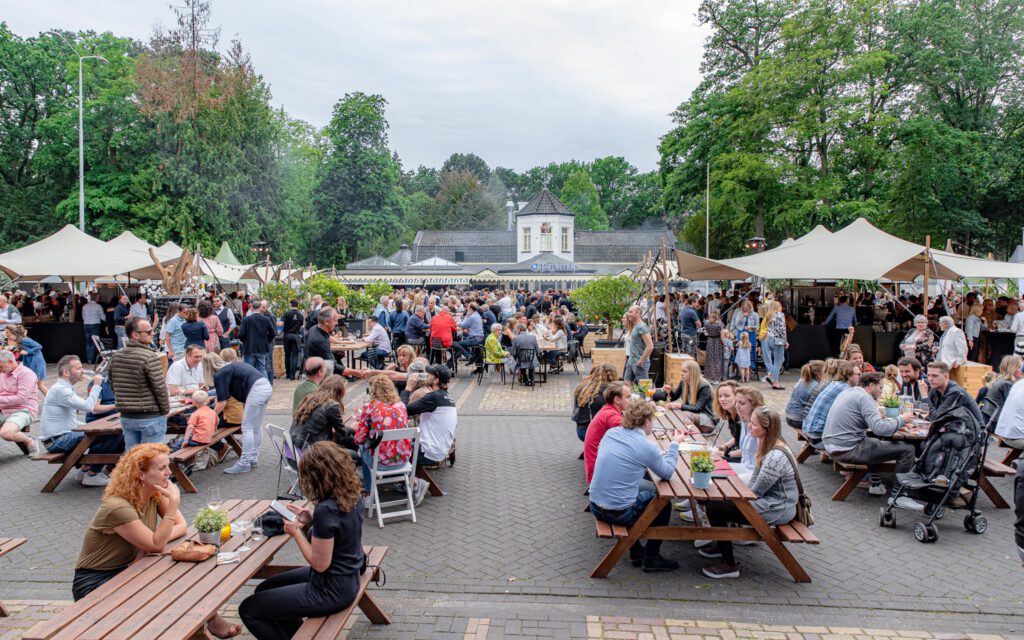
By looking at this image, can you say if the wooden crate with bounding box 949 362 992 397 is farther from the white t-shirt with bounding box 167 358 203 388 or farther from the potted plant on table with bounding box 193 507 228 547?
the white t-shirt with bounding box 167 358 203 388

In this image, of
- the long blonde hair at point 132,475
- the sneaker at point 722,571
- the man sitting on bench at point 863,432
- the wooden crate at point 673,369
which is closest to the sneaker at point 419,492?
the sneaker at point 722,571

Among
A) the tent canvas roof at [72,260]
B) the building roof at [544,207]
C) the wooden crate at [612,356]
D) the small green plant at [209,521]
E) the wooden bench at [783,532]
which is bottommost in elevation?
the wooden crate at [612,356]

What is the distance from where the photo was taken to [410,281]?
3609cm

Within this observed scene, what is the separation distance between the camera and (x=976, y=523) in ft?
17.5

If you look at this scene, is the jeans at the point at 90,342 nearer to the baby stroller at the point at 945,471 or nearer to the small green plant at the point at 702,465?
the small green plant at the point at 702,465

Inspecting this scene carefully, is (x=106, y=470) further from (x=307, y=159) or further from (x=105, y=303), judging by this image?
(x=307, y=159)

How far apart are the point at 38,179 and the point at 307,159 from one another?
2586 cm

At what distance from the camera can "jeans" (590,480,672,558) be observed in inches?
181

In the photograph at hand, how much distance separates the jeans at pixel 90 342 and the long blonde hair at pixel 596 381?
13.8 m

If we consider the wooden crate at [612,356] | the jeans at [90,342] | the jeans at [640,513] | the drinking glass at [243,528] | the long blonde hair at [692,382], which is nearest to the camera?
the drinking glass at [243,528]

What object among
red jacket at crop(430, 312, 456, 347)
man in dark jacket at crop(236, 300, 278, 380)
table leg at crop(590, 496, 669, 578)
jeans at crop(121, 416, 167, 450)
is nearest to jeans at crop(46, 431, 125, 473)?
jeans at crop(121, 416, 167, 450)

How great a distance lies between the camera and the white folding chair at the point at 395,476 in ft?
18.2

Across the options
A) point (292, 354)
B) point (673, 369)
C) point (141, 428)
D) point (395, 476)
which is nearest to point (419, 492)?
point (395, 476)

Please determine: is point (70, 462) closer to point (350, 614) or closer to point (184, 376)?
point (184, 376)
